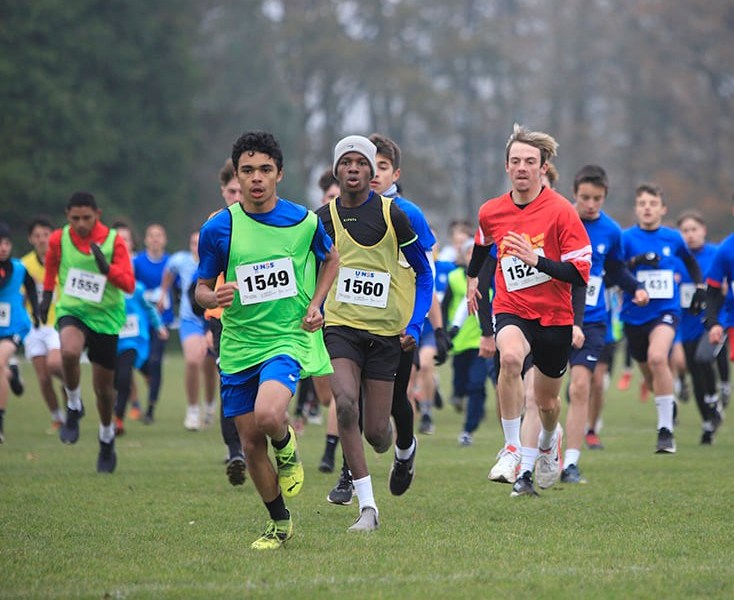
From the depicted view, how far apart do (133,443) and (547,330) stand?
7.35 meters

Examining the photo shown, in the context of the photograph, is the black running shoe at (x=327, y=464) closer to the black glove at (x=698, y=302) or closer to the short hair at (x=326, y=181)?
the short hair at (x=326, y=181)

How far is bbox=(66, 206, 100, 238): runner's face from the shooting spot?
11.9 metres

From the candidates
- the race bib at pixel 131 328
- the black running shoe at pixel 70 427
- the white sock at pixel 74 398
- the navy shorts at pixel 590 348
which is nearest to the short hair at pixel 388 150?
the navy shorts at pixel 590 348

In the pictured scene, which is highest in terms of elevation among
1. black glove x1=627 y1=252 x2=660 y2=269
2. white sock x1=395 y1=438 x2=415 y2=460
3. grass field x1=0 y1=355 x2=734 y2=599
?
black glove x1=627 y1=252 x2=660 y2=269

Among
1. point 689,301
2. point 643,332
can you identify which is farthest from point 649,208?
point 689,301

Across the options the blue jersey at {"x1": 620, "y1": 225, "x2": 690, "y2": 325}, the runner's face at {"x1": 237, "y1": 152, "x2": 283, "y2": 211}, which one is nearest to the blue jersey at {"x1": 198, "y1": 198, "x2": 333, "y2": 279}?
the runner's face at {"x1": 237, "y1": 152, "x2": 283, "y2": 211}

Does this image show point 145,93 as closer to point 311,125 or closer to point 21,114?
point 21,114

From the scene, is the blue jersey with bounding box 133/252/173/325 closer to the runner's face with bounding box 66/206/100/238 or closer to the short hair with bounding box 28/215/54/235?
the short hair with bounding box 28/215/54/235

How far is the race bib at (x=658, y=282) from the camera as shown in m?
12.8

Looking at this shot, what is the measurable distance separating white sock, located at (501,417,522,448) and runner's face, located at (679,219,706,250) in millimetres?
7394

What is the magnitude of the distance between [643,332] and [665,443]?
3.65 ft

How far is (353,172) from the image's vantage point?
875 centimetres

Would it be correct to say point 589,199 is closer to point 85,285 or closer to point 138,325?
point 85,285

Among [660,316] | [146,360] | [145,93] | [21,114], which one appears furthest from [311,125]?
[660,316]
